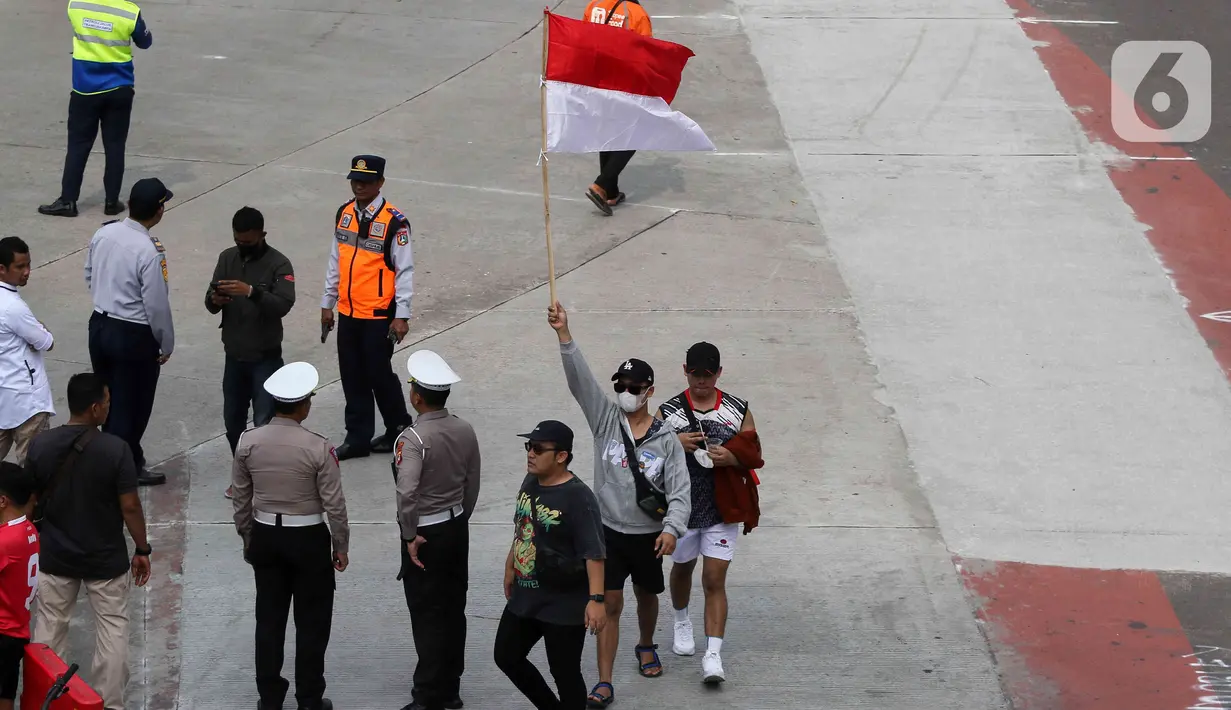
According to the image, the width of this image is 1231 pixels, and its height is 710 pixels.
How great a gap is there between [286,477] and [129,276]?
7.70 feet

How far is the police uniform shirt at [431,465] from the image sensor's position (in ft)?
20.1

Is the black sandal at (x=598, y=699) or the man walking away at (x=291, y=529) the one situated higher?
the man walking away at (x=291, y=529)

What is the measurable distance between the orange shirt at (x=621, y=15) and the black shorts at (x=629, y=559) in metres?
6.11

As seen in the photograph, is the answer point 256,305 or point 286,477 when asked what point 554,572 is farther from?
point 256,305

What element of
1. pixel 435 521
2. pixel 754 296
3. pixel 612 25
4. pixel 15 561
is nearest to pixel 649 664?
pixel 435 521

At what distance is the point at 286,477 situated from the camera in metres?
6.04

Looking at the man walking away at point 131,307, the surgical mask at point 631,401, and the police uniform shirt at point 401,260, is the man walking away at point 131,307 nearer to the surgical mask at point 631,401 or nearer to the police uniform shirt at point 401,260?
the police uniform shirt at point 401,260

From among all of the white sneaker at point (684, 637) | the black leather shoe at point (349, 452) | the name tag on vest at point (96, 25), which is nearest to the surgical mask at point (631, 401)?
the white sneaker at point (684, 637)

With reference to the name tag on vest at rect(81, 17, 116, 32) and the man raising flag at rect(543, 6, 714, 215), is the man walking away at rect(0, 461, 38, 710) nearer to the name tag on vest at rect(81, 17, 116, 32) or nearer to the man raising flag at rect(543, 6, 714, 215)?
the man raising flag at rect(543, 6, 714, 215)

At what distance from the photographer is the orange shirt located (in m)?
11.6

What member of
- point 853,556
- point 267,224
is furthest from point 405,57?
point 853,556

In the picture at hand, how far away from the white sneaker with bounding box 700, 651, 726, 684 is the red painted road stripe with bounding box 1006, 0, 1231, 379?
4967mm

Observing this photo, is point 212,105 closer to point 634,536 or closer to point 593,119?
point 593,119

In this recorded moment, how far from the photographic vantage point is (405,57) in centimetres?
1509
